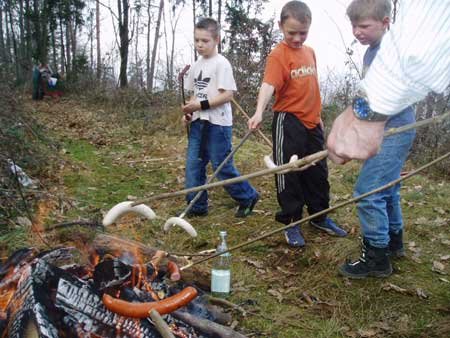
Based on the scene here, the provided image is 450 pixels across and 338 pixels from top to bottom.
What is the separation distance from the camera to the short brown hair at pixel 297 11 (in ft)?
10.6

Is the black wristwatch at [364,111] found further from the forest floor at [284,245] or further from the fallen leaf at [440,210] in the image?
the fallen leaf at [440,210]

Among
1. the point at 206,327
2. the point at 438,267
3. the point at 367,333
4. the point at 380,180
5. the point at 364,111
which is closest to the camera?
the point at 364,111

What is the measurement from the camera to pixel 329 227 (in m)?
3.95

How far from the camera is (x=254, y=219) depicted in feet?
14.5

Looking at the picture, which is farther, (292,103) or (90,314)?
(292,103)

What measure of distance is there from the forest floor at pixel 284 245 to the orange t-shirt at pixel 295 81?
3.72 feet

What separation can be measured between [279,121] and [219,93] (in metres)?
0.79

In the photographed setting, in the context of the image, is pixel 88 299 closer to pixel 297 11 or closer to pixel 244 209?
pixel 297 11

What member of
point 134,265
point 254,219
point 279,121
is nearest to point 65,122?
point 254,219

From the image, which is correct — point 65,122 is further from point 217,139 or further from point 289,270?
point 289,270

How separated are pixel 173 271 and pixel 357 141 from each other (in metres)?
1.41

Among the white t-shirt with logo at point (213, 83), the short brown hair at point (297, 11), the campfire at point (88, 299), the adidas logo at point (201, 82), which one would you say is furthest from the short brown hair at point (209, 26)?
the campfire at point (88, 299)

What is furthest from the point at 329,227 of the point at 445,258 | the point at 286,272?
the point at 445,258

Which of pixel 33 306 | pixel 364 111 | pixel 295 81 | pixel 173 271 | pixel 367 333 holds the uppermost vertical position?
pixel 295 81
